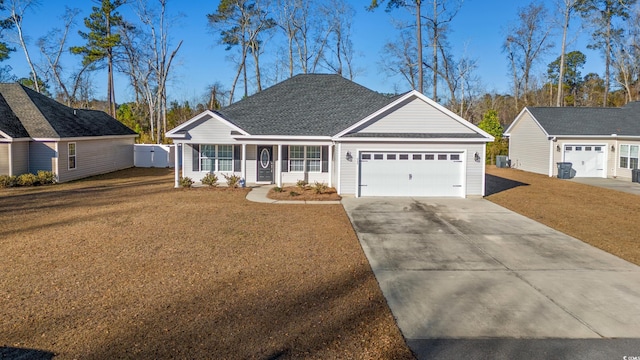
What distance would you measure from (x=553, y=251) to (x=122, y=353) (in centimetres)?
907

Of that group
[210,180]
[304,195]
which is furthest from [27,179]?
[304,195]

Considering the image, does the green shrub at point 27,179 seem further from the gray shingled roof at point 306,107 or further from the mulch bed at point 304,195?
the mulch bed at point 304,195

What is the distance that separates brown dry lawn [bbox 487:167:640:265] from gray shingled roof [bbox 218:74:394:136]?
7536 millimetres

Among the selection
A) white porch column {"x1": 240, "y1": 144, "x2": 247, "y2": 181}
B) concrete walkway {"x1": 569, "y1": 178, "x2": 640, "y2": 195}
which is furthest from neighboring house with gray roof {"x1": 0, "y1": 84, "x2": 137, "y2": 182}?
A: concrete walkway {"x1": 569, "y1": 178, "x2": 640, "y2": 195}

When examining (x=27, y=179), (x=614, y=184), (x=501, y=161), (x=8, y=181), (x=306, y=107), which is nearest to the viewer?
(x=8, y=181)

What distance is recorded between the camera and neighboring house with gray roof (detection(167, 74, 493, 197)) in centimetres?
1728

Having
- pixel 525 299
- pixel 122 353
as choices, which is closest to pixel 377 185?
pixel 525 299

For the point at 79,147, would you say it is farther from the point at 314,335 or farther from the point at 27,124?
the point at 314,335

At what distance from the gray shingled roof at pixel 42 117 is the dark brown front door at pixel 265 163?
33.1 feet

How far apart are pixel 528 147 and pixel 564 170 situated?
4.34 m

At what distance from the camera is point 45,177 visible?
66.8 feet

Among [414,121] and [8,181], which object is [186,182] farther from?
[414,121]

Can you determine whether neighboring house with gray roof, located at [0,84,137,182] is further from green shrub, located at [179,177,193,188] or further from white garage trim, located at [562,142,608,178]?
white garage trim, located at [562,142,608,178]

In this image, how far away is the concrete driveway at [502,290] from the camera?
5336mm
